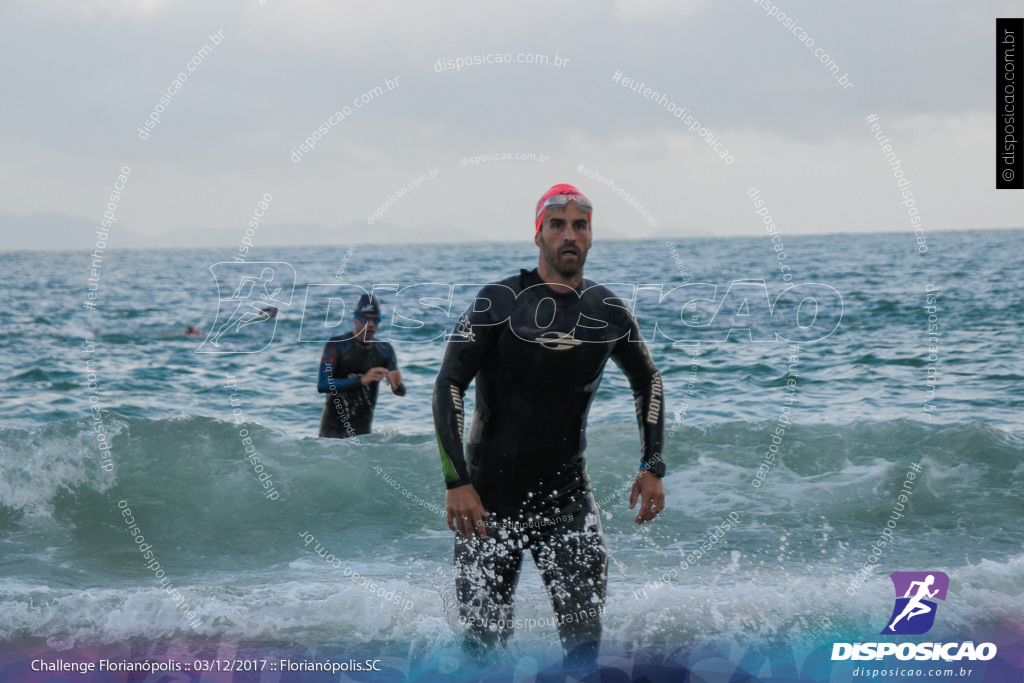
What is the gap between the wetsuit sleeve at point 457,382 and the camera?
12.9 feet

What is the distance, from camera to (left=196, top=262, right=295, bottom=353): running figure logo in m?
20.0

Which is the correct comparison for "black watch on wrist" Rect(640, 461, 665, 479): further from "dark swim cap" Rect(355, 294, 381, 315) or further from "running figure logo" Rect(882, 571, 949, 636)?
"dark swim cap" Rect(355, 294, 381, 315)

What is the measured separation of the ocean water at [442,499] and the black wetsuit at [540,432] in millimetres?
626

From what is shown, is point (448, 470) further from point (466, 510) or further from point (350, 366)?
point (350, 366)

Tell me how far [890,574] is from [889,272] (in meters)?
24.8

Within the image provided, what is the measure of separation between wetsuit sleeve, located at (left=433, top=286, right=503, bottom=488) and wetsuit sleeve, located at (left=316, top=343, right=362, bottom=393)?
5521mm

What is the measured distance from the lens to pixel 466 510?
392 cm

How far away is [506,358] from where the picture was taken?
4121 mm

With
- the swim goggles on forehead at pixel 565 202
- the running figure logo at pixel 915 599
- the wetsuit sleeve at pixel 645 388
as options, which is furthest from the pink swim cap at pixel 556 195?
the running figure logo at pixel 915 599

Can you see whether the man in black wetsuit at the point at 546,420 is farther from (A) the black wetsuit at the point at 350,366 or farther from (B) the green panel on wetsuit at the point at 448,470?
(A) the black wetsuit at the point at 350,366

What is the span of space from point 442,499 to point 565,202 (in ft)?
18.8

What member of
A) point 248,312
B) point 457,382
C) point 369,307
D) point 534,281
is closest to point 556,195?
point 534,281

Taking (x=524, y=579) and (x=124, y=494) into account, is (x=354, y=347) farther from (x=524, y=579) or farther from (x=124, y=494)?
(x=524, y=579)

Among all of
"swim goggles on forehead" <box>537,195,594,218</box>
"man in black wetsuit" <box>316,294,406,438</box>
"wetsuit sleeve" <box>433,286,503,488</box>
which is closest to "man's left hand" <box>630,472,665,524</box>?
"wetsuit sleeve" <box>433,286,503,488</box>
